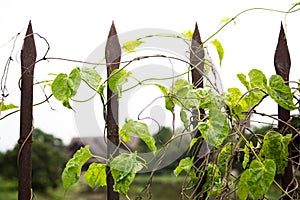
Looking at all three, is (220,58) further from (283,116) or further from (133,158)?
(133,158)

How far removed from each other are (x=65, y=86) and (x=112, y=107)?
17cm

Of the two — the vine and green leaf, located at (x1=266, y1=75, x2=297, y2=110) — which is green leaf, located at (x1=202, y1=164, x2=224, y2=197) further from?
green leaf, located at (x1=266, y1=75, x2=297, y2=110)

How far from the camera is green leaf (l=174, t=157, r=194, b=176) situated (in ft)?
3.89

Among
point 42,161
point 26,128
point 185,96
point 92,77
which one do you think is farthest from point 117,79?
point 42,161

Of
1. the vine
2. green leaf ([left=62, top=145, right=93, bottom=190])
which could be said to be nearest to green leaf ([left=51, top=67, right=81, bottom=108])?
the vine

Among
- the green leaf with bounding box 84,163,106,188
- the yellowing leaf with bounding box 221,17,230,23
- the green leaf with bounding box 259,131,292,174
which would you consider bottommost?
the green leaf with bounding box 84,163,106,188

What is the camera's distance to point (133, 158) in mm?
1013

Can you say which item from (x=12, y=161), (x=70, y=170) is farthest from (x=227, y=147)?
(x=12, y=161)

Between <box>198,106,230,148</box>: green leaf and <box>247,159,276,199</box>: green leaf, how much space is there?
0.10 m

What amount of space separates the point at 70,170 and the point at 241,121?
50 centimetres

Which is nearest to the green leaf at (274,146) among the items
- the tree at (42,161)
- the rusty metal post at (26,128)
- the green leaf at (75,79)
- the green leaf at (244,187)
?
the green leaf at (244,187)

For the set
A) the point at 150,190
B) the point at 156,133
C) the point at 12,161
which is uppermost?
the point at 156,133

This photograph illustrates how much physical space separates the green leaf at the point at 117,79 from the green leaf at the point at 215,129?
217 millimetres

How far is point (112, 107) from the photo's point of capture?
3.87ft
